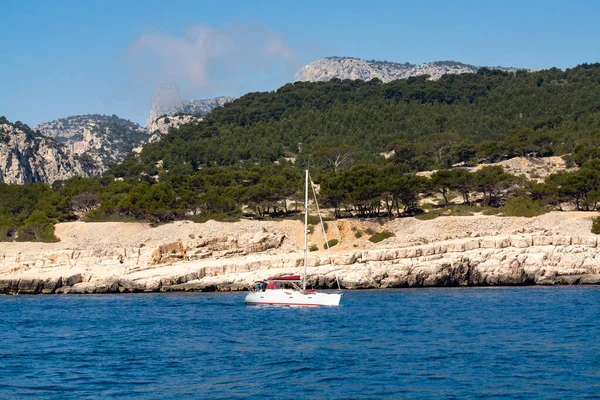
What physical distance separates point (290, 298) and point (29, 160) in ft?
384

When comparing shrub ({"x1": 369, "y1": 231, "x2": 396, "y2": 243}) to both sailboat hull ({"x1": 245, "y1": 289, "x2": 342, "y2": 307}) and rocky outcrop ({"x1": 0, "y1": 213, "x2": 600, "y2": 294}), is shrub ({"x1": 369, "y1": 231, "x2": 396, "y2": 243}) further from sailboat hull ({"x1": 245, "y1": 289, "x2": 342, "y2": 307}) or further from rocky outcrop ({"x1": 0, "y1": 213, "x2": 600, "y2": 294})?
sailboat hull ({"x1": 245, "y1": 289, "x2": 342, "y2": 307})

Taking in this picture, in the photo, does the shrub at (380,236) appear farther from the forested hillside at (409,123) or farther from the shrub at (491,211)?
the forested hillside at (409,123)

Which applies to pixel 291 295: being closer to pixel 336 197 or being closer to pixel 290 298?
pixel 290 298

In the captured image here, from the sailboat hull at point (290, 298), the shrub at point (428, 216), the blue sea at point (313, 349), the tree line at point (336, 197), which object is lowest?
the blue sea at point (313, 349)

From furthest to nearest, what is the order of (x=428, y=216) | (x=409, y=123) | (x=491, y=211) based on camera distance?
(x=409, y=123) → (x=491, y=211) → (x=428, y=216)

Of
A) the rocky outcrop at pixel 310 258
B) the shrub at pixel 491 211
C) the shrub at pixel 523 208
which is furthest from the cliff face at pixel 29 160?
the shrub at pixel 523 208

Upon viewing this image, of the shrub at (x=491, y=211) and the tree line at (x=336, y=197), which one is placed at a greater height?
the tree line at (x=336, y=197)

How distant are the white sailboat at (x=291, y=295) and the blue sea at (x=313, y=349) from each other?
769mm

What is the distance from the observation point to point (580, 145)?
265ft

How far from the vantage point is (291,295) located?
128 feet

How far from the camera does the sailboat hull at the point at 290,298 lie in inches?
1497

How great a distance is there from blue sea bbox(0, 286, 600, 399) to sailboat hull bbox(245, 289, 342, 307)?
0.74 metres

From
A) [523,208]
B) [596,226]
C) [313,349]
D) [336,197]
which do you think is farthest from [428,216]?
[313,349]

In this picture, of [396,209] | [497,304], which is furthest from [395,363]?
[396,209]
